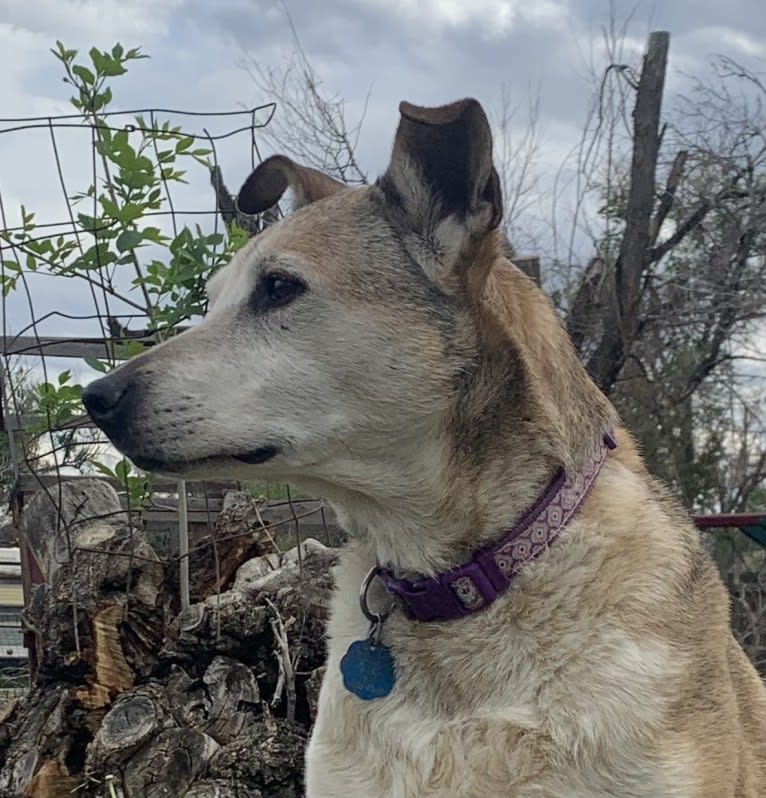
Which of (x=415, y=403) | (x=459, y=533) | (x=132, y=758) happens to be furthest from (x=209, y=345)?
(x=132, y=758)

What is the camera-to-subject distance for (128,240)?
11.4 feet

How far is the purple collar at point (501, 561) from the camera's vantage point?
2.28m

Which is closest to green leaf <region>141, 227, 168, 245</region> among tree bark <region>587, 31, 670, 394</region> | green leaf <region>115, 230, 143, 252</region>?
green leaf <region>115, 230, 143, 252</region>

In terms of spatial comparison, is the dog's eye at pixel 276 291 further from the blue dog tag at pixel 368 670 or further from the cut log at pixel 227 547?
the cut log at pixel 227 547

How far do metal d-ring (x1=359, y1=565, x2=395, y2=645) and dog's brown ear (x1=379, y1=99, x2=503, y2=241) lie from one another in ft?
2.68

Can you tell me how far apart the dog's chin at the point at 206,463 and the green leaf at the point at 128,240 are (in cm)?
133

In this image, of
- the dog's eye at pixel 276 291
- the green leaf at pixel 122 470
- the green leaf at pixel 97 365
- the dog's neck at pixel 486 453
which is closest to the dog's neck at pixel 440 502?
the dog's neck at pixel 486 453

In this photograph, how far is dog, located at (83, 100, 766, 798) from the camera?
2154mm

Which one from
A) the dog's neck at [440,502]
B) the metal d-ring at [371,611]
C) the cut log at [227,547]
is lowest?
the metal d-ring at [371,611]

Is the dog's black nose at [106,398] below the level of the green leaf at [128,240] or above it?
below

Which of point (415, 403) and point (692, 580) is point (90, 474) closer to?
point (415, 403)

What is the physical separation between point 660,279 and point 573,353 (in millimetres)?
7392

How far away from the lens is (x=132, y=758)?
135 inches

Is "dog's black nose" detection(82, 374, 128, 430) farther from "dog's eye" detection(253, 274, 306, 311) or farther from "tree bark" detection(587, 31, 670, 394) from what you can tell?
"tree bark" detection(587, 31, 670, 394)
